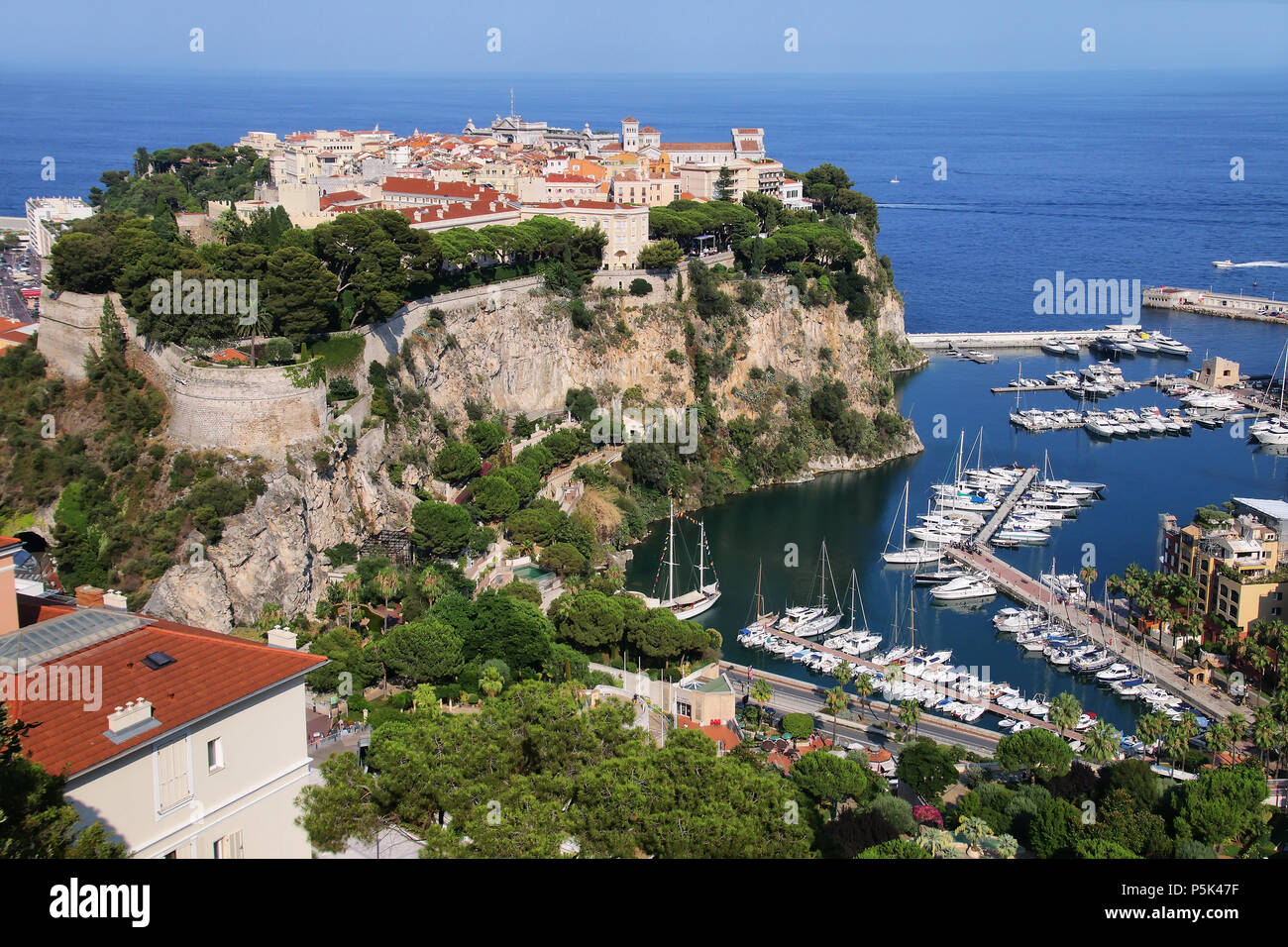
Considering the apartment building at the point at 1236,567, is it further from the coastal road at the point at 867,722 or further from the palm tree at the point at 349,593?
the palm tree at the point at 349,593

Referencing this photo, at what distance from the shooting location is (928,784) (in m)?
16.7

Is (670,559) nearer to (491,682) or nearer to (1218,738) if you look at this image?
(491,682)

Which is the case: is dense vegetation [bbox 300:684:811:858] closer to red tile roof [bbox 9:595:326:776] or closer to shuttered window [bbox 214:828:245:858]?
shuttered window [bbox 214:828:245:858]

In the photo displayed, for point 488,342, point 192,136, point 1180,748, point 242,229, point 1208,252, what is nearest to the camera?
point 1180,748

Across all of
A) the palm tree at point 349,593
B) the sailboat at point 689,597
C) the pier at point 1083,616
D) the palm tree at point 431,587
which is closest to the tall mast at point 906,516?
the pier at point 1083,616

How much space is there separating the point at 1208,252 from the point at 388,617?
188ft

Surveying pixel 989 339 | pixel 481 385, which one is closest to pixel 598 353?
pixel 481 385

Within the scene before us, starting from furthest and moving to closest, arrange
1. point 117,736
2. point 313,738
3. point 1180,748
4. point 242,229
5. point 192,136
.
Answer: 1. point 192,136
2. point 242,229
3. point 1180,748
4. point 313,738
5. point 117,736

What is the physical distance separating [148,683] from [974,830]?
9.97 metres

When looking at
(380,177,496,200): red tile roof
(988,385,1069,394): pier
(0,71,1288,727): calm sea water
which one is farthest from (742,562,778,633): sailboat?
(988,385,1069,394): pier

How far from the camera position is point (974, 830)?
48.9 feet
